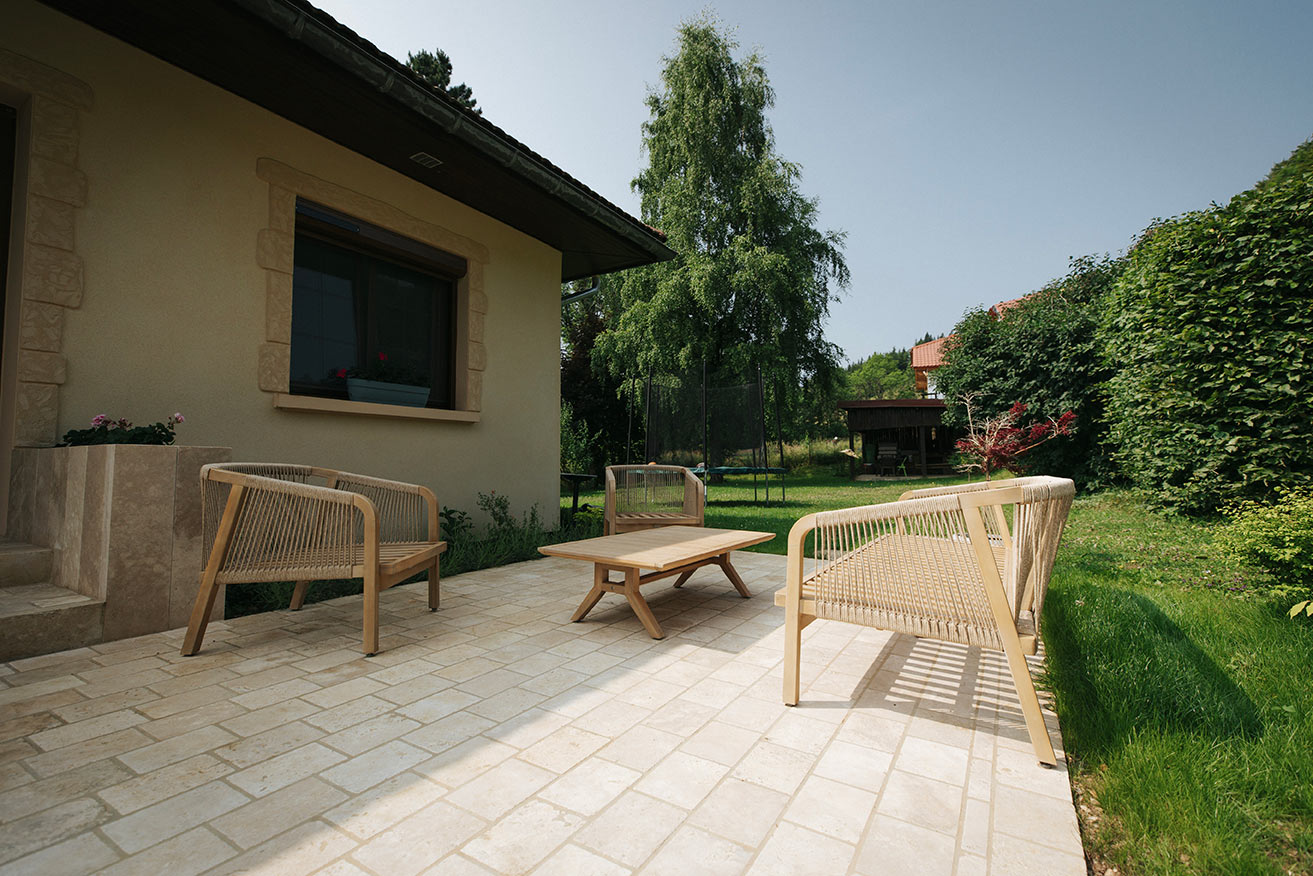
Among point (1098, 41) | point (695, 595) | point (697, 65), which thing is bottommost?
point (695, 595)

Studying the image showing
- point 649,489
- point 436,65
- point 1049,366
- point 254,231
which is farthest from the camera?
point 436,65

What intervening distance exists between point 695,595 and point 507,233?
4036 millimetres

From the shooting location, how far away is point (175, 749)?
1635 millimetres

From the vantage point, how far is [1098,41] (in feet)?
23.4

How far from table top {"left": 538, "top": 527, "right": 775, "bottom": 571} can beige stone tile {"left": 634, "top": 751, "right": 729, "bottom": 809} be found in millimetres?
957

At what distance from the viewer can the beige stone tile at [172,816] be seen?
4.09 ft

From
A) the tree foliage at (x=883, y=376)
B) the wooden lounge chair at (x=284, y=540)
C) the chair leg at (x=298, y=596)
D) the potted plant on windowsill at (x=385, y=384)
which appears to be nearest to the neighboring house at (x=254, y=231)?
the potted plant on windowsill at (x=385, y=384)

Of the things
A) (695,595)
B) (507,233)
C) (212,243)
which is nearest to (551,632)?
(695,595)

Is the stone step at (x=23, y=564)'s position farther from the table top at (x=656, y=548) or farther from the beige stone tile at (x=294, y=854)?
the beige stone tile at (x=294, y=854)

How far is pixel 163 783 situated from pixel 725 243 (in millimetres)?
13800

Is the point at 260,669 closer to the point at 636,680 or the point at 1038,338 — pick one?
the point at 636,680

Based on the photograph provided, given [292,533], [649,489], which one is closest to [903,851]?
[292,533]

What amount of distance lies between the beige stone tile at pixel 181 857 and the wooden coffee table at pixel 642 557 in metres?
1.61

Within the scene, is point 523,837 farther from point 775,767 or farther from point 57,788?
point 57,788
